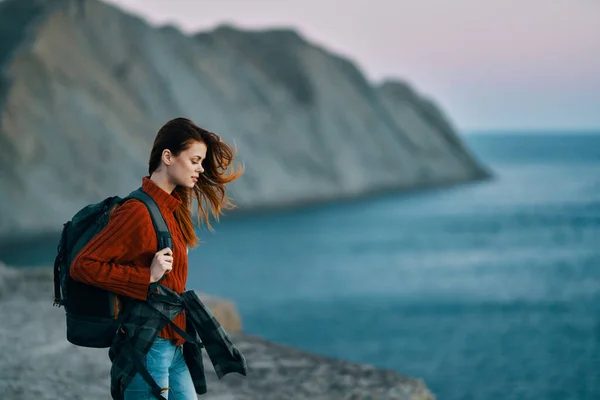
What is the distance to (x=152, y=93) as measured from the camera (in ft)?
149

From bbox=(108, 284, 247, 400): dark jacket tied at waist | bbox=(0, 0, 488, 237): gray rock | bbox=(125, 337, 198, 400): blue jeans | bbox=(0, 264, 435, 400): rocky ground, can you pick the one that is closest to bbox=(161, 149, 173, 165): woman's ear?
bbox=(108, 284, 247, 400): dark jacket tied at waist

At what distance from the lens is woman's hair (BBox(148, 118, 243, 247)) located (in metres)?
3.24

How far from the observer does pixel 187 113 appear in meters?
47.2

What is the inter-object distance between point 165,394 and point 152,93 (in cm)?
4333

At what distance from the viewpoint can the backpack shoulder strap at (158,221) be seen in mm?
3135

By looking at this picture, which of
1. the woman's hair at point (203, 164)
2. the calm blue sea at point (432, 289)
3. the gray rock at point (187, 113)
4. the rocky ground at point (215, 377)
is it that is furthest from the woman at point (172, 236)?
the gray rock at point (187, 113)

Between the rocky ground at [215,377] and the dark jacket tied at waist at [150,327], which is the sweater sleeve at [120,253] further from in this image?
the rocky ground at [215,377]

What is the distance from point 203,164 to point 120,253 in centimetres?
53

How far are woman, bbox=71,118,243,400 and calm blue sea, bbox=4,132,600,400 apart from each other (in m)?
10.5

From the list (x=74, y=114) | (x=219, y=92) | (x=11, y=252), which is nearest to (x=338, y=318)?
(x=11, y=252)

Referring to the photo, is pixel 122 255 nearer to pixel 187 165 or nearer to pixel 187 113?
pixel 187 165

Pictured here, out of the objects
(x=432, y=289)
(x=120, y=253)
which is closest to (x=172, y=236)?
(x=120, y=253)

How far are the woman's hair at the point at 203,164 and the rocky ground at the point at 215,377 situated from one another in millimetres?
2843

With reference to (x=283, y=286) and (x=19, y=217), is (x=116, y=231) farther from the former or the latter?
(x=19, y=217)
